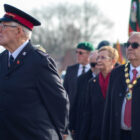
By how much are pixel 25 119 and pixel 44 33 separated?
5321cm

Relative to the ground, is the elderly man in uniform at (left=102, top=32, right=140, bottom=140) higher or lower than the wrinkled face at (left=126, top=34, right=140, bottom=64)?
lower

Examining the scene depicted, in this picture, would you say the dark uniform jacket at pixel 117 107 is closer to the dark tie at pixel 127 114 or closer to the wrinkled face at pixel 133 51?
the dark tie at pixel 127 114

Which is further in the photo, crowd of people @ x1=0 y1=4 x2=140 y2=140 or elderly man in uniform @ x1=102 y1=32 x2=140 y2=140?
elderly man in uniform @ x1=102 y1=32 x2=140 y2=140

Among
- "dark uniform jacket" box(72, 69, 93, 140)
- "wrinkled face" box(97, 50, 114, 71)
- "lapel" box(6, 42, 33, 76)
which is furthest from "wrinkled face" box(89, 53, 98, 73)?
"lapel" box(6, 42, 33, 76)

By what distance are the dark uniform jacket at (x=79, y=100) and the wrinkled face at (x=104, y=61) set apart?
96cm

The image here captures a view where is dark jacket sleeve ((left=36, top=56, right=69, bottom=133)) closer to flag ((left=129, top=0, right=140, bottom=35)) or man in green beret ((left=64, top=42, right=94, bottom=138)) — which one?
man in green beret ((left=64, top=42, right=94, bottom=138))

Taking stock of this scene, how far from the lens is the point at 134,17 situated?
8.68 m

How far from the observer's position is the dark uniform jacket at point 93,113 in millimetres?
6625

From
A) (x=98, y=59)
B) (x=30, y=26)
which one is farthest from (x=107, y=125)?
(x=30, y=26)

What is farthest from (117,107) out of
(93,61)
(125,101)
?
(93,61)

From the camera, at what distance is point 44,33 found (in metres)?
57.2

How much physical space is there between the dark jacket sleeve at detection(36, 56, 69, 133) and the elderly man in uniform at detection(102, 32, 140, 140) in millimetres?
1186

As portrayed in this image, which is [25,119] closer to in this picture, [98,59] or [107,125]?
[107,125]

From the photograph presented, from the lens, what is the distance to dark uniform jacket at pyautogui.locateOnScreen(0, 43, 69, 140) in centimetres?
433
